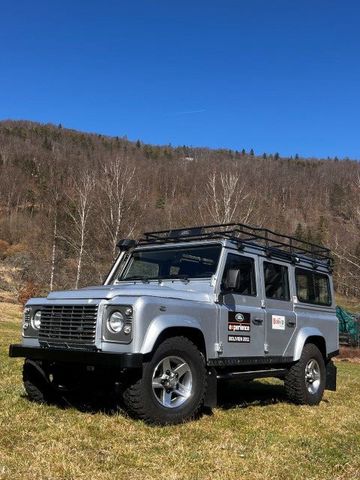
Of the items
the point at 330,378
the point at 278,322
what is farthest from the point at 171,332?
the point at 330,378

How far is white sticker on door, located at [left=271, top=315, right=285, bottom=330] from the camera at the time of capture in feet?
24.8

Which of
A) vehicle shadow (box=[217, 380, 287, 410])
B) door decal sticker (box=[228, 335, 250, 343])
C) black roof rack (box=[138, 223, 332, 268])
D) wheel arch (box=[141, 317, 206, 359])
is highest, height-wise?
black roof rack (box=[138, 223, 332, 268])

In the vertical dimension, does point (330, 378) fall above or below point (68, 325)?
below

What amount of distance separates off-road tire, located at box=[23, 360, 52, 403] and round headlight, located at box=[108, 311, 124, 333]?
4.83ft

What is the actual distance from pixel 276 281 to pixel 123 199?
87.1ft

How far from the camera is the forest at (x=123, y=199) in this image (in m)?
33.8

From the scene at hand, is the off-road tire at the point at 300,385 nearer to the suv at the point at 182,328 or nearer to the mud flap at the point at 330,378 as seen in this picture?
the suv at the point at 182,328

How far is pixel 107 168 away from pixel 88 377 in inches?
1321

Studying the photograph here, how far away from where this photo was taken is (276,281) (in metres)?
7.98

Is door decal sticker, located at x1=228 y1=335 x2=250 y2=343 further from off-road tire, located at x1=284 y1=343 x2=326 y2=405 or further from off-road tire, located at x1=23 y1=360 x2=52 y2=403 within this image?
off-road tire, located at x1=23 y1=360 x2=52 y2=403

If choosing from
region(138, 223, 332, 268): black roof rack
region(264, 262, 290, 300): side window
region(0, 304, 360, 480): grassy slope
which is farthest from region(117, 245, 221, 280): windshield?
region(0, 304, 360, 480): grassy slope

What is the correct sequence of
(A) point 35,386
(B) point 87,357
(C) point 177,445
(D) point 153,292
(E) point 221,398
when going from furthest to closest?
(E) point 221,398 → (A) point 35,386 → (D) point 153,292 → (B) point 87,357 → (C) point 177,445

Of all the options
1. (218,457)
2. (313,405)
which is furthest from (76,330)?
(313,405)

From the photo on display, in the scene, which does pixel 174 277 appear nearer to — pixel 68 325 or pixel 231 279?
pixel 231 279
